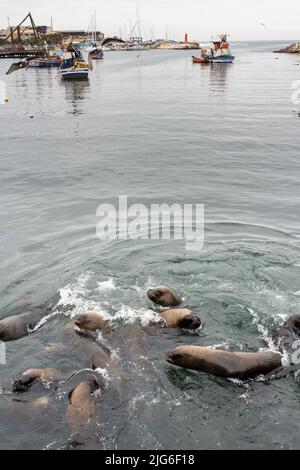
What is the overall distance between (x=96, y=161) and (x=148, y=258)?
14.3m

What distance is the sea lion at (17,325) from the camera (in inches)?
413

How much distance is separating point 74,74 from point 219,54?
5600 centimetres

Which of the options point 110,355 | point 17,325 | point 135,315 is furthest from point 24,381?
point 135,315

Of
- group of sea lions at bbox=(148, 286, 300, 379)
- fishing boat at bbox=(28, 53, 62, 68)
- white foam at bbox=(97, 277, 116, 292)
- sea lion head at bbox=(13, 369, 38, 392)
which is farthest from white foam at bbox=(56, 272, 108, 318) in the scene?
fishing boat at bbox=(28, 53, 62, 68)

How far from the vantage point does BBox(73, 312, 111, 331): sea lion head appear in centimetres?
1051

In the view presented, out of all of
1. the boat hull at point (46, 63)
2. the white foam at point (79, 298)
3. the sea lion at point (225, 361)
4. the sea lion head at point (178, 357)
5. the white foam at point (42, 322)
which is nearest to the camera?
the sea lion at point (225, 361)

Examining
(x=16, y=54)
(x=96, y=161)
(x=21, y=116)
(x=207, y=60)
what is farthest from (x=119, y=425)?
(x=16, y=54)

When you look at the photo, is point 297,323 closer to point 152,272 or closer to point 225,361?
point 225,361

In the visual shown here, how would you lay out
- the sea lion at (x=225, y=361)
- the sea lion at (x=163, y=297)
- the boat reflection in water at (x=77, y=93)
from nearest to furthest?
the sea lion at (x=225, y=361) < the sea lion at (x=163, y=297) < the boat reflection in water at (x=77, y=93)

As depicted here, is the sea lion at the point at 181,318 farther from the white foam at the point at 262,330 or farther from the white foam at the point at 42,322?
the white foam at the point at 42,322

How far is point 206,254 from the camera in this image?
568 inches

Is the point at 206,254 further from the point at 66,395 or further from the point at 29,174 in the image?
the point at 29,174

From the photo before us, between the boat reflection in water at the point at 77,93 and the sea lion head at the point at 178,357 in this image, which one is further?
the boat reflection in water at the point at 77,93

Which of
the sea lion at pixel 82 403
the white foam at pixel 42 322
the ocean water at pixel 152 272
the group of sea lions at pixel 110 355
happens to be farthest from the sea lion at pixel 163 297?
the sea lion at pixel 82 403
